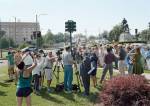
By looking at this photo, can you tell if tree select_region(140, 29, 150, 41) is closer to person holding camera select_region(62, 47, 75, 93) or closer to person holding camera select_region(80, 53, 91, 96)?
person holding camera select_region(62, 47, 75, 93)

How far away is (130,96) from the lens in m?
9.07

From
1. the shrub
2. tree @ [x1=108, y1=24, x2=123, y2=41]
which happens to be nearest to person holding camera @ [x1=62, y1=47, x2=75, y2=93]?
the shrub

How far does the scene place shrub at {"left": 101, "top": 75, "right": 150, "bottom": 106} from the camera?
9.01 meters

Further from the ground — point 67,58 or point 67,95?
point 67,58

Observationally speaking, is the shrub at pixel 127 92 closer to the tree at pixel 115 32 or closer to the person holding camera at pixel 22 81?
the person holding camera at pixel 22 81

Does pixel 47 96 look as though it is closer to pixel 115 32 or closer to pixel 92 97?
pixel 92 97

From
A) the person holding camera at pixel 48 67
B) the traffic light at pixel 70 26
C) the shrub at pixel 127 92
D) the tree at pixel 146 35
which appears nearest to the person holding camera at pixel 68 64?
the person holding camera at pixel 48 67

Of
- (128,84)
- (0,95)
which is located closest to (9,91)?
(0,95)

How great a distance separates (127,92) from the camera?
9.05 metres

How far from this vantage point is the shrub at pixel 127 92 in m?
9.01

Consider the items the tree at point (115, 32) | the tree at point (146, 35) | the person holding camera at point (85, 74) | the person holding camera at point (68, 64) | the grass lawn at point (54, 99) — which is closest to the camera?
the grass lawn at point (54, 99)

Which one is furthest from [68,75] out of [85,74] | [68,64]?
[85,74]

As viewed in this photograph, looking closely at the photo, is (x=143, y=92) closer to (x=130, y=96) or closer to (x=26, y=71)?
(x=130, y=96)

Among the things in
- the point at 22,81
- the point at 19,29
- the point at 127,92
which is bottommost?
the point at 127,92
